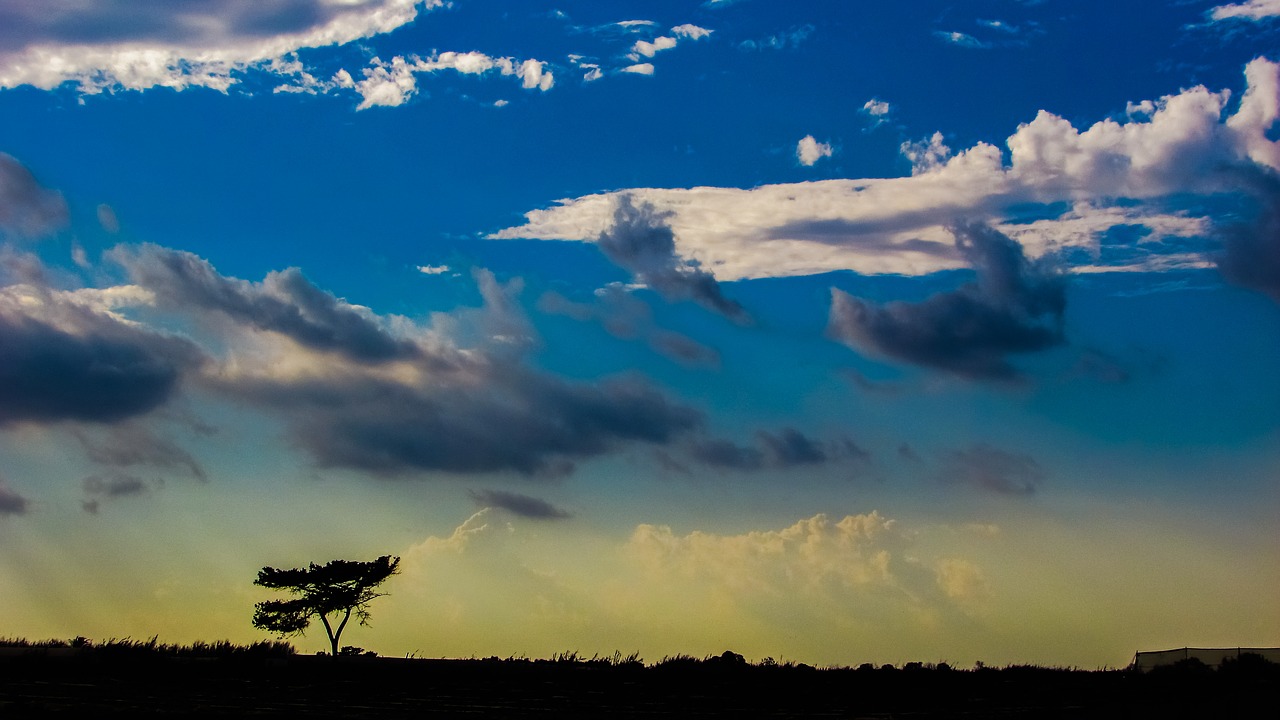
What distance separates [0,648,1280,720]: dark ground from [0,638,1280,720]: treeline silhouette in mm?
89

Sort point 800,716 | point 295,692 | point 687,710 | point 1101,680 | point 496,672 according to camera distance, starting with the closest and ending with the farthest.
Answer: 1. point 800,716
2. point 687,710
3. point 295,692
4. point 1101,680
5. point 496,672

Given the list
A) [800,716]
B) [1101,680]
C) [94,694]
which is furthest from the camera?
[1101,680]

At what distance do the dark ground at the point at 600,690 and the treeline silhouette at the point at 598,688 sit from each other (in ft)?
0.29

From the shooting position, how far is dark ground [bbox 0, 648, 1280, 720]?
4297 centimetres

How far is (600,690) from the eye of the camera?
5875 centimetres

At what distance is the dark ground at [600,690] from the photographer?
42969mm

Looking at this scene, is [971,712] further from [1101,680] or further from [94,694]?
[94,694]

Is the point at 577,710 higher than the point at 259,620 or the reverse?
the reverse

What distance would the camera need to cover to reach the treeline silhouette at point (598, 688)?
4359 cm

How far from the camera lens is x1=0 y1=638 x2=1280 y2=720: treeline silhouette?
143 ft

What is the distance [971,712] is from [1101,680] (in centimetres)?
1873

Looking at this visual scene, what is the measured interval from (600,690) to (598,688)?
5.05 feet

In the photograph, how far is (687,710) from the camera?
4672 cm

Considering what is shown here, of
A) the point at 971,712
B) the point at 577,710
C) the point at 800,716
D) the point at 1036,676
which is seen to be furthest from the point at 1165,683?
the point at 577,710
